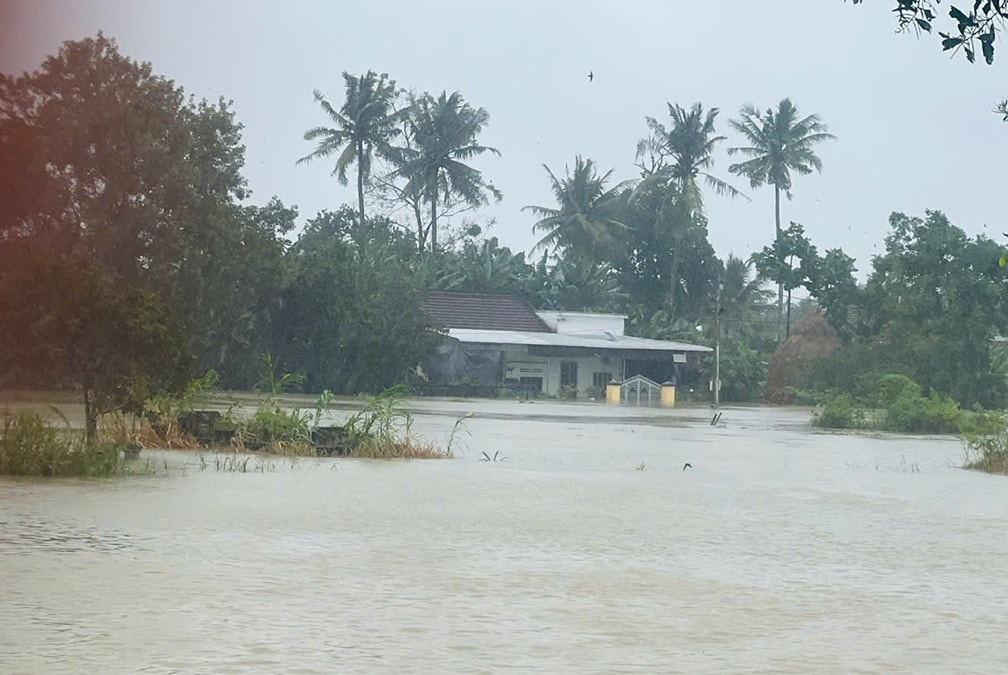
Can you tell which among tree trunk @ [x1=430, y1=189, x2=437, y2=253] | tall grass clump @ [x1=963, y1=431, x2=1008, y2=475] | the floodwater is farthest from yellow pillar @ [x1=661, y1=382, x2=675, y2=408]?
the floodwater

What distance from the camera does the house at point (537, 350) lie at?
60.7 meters

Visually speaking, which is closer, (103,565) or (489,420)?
(103,565)

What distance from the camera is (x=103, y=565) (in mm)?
9820

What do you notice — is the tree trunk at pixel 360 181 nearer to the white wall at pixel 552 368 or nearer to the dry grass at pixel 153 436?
the white wall at pixel 552 368

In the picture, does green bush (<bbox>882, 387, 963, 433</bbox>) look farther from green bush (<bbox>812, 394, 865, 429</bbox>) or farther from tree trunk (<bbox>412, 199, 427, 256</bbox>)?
tree trunk (<bbox>412, 199, 427, 256</bbox>)

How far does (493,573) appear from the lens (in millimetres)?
10180

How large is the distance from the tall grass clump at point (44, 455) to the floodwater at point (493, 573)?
625 millimetres

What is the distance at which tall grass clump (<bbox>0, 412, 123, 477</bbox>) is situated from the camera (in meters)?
15.9

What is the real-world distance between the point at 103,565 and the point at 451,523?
4103 mm

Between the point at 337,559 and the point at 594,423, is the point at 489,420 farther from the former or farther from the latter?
the point at 337,559

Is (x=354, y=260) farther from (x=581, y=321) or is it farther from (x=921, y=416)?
(x=921, y=416)

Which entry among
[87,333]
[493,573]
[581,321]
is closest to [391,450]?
[87,333]

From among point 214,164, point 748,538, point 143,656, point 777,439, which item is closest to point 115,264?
point 214,164

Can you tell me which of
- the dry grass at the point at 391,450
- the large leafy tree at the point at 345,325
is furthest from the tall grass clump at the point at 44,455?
the large leafy tree at the point at 345,325
